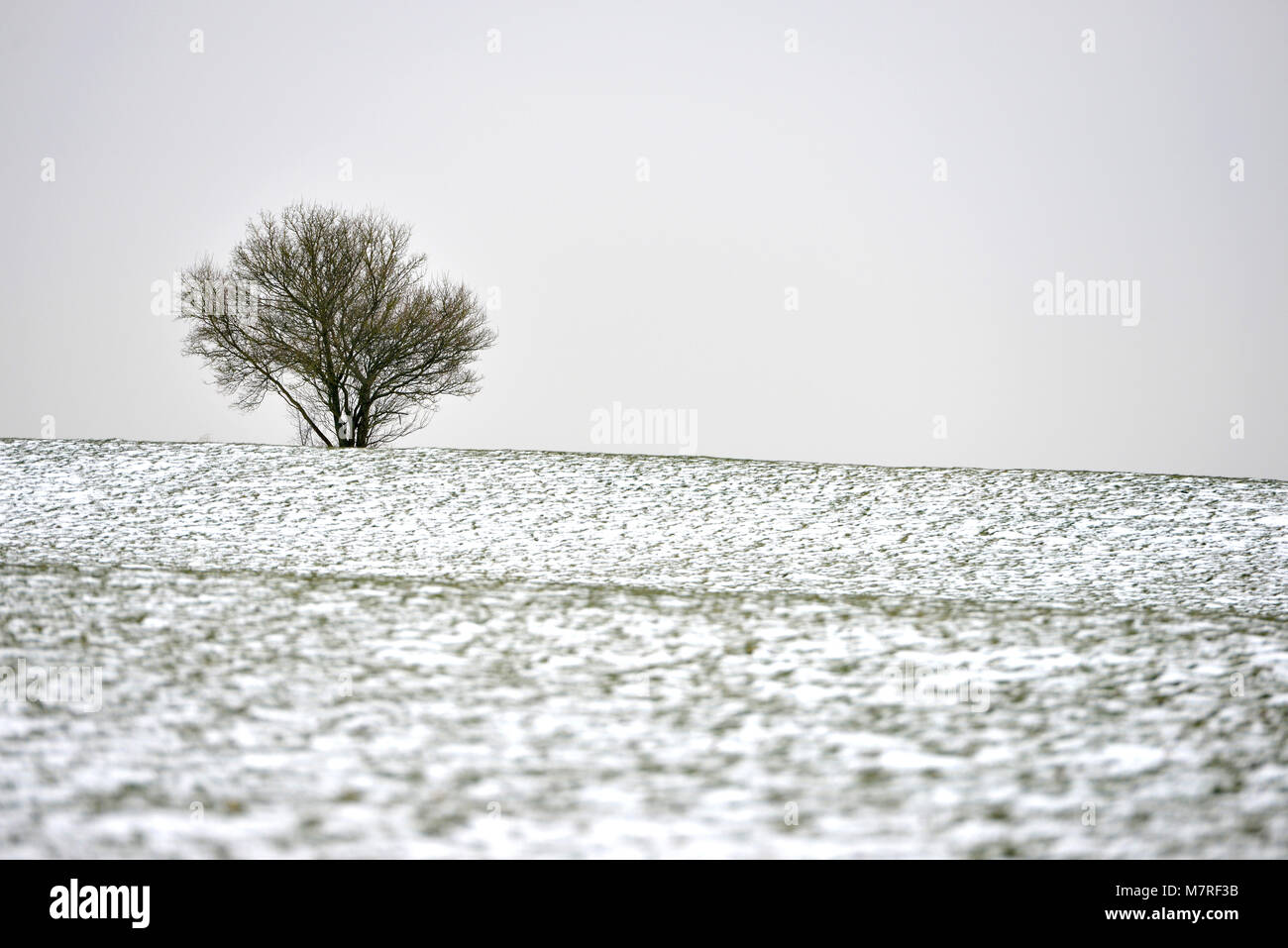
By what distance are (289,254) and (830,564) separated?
19.7 metres

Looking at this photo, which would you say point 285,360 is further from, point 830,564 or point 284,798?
point 284,798

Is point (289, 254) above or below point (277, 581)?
above

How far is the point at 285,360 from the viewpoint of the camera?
25.3m

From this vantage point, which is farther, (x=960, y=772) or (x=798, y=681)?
(x=798, y=681)

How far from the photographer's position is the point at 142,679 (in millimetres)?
4430

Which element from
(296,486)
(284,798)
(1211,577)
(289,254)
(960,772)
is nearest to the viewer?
(284,798)

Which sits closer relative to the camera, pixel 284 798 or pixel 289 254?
pixel 284 798
